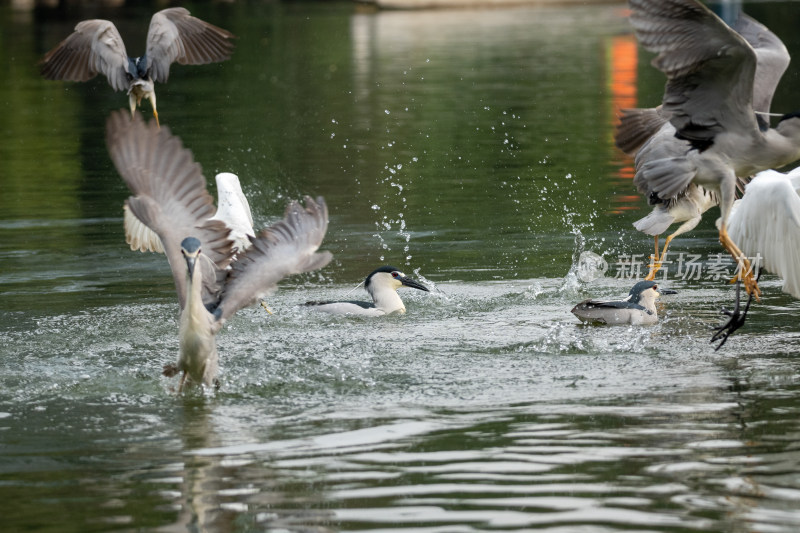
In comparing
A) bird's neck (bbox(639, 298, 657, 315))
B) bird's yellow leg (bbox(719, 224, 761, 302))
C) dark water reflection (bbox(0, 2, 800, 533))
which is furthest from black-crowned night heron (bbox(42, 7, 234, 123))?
bird's yellow leg (bbox(719, 224, 761, 302))

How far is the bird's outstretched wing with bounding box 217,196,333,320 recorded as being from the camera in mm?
7965

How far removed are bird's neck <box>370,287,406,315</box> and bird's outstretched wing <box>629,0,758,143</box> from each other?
2.54 m

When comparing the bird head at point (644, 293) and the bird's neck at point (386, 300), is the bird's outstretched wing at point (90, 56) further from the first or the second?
the bird head at point (644, 293)

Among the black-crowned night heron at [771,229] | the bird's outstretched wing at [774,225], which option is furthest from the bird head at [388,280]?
the bird's outstretched wing at [774,225]

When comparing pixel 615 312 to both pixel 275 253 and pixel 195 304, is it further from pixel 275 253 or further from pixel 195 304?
pixel 195 304

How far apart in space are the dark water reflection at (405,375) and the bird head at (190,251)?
832 mm

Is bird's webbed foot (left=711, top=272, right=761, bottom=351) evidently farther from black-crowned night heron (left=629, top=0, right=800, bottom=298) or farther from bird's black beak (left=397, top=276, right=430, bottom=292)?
bird's black beak (left=397, top=276, right=430, bottom=292)

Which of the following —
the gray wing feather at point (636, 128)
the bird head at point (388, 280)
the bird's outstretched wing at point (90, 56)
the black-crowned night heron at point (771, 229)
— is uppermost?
the bird's outstretched wing at point (90, 56)

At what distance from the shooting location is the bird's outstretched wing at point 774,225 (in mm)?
8781

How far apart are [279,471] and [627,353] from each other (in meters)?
3.13

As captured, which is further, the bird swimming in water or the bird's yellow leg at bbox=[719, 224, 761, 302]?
the bird swimming in water

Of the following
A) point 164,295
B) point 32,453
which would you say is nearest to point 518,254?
point 164,295

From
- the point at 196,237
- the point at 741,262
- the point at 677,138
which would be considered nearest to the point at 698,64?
the point at 677,138

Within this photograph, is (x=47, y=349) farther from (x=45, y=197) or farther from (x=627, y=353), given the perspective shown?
(x=45, y=197)
